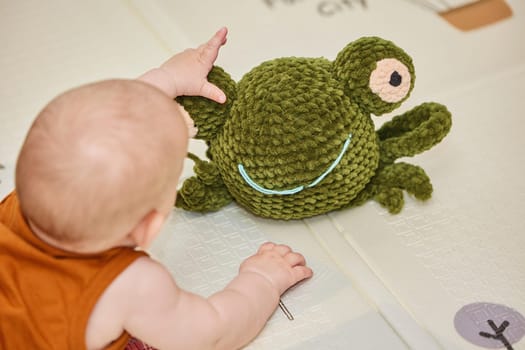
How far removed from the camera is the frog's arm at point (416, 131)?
0.85 meters

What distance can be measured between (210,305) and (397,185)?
11.7 inches

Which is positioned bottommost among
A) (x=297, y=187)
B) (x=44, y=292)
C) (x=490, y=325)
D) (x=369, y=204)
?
(x=490, y=325)

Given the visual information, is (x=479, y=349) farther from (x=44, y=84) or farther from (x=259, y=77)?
(x=44, y=84)

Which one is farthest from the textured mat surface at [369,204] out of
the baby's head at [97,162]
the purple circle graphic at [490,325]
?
the baby's head at [97,162]

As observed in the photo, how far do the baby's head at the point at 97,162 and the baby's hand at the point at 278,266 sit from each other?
20 cm

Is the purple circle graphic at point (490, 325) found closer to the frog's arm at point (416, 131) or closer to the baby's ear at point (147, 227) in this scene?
the frog's arm at point (416, 131)

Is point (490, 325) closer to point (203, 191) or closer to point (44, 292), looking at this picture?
point (203, 191)

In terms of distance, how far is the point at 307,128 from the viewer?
0.78m

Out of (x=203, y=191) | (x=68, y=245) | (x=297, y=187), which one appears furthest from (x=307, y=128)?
(x=68, y=245)

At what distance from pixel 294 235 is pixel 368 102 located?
194mm

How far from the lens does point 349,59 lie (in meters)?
0.81

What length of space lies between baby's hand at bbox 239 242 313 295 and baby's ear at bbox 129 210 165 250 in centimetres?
17

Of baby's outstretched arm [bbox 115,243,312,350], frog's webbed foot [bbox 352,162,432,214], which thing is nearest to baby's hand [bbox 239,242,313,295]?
baby's outstretched arm [bbox 115,243,312,350]

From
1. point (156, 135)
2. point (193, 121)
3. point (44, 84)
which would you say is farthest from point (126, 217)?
point (44, 84)
